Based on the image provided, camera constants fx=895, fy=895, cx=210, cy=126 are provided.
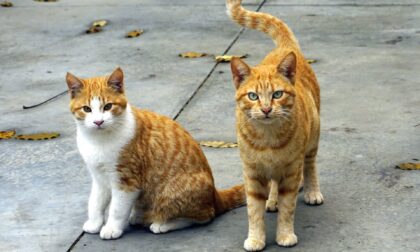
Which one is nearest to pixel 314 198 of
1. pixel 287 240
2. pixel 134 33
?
pixel 287 240

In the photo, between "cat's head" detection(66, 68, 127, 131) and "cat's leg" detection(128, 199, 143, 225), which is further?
"cat's leg" detection(128, 199, 143, 225)

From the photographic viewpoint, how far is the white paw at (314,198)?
544 centimetres

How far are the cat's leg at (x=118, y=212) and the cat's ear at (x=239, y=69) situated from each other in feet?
2.81

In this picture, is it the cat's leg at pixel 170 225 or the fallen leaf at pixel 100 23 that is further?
the fallen leaf at pixel 100 23

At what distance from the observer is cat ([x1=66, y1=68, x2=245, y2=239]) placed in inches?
195

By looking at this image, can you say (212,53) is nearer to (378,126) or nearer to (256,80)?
(378,126)

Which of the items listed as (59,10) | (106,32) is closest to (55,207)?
(106,32)

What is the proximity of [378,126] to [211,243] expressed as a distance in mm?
2224

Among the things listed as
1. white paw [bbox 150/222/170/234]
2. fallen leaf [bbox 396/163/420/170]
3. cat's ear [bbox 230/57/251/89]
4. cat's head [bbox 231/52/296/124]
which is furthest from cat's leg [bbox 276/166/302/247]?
fallen leaf [bbox 396/163/420/170]

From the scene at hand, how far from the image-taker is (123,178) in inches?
195

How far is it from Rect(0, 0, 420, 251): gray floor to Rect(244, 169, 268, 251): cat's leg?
114 mm

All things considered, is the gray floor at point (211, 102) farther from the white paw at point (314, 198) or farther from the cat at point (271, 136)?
the cat at point (271, 136)

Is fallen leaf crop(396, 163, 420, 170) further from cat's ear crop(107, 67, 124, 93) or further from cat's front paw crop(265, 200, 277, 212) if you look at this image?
cat's ear crop(107, 67, 124, 93)

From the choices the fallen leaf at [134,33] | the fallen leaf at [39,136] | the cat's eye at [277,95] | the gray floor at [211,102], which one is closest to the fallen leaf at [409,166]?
the gray floor at [211,102]
